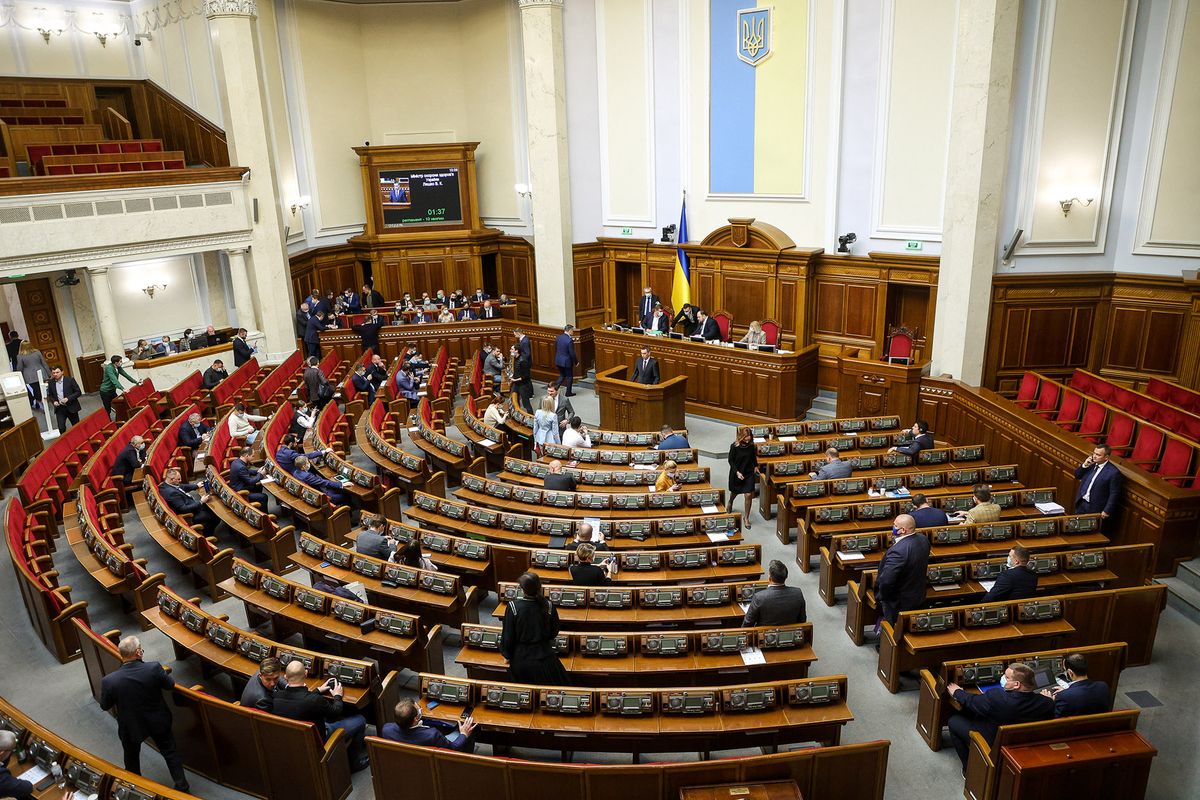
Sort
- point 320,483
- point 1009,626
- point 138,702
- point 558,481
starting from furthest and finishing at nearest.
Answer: point 320,483
point 558,481
point 1009,626
point 138,702

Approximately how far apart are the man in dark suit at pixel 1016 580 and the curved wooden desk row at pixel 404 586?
439cm

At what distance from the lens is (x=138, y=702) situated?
5.23m

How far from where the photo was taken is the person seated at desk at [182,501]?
894 centimetres

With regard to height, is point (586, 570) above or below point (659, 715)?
above

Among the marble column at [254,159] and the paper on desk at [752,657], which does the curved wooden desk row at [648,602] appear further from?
the marble column at [254,159]

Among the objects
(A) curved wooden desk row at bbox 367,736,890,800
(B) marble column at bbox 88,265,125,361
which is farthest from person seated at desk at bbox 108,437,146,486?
(A) curved wooden desk row at bbox 367,736,890,800

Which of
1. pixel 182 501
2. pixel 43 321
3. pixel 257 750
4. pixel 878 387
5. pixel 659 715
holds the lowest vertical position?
pixel 257 750

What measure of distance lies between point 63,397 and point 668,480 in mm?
9839

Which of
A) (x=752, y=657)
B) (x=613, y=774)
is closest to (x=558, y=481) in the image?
(x=752, y=657)

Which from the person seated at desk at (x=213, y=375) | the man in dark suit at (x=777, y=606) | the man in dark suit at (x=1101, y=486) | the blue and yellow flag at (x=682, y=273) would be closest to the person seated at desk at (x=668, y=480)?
the man in dark suit at (x=777, y=606)

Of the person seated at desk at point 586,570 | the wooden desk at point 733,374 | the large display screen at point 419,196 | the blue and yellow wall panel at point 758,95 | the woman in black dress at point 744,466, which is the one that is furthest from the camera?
the large display screen at point 419,196

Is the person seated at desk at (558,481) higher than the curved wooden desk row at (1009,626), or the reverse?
the person seated at desk at (558,481)

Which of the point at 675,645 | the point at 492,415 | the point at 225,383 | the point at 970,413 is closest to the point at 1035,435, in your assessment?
the point at 970,413

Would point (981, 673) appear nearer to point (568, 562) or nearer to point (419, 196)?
point (568, 562)
